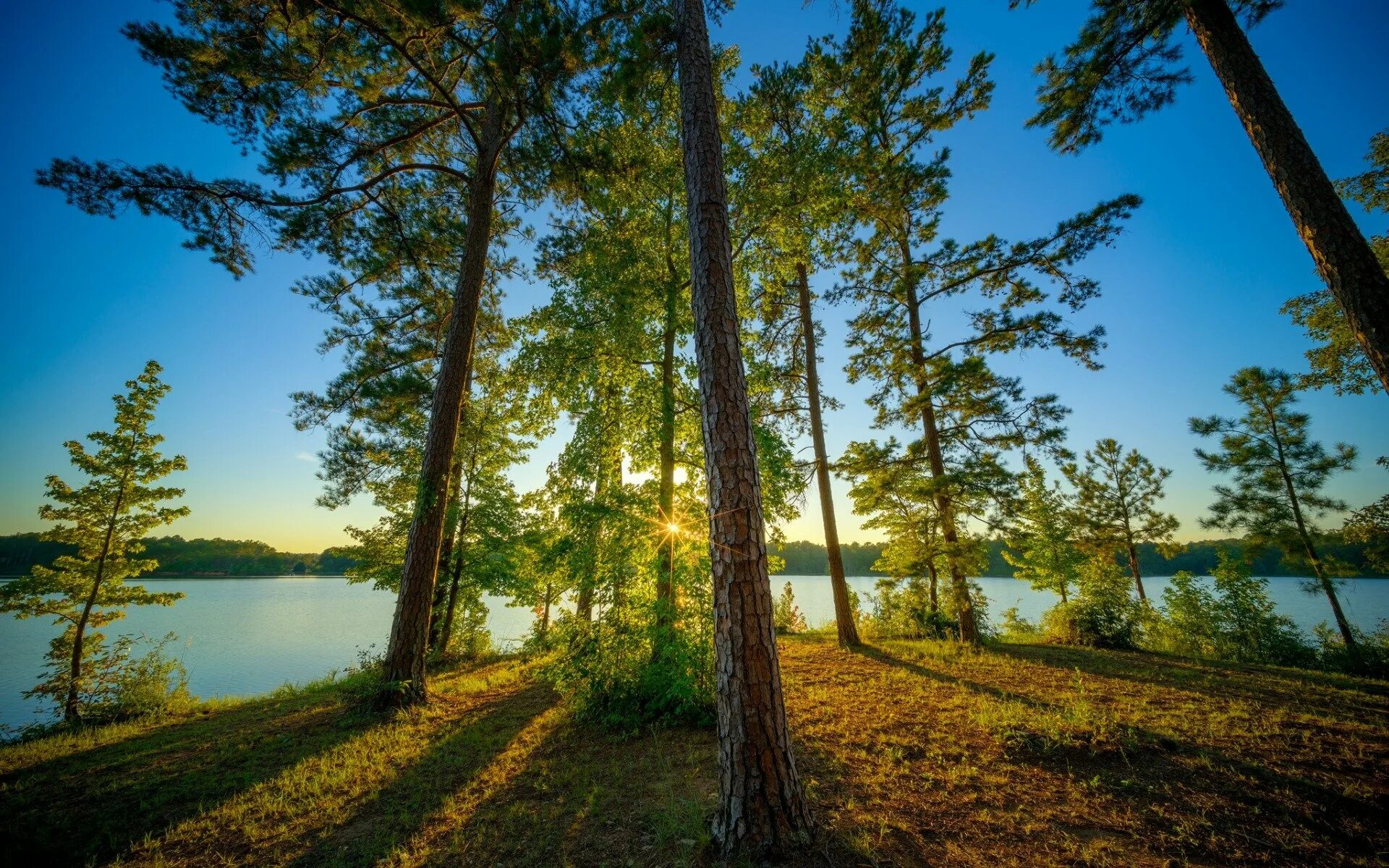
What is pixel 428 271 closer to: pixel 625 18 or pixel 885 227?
pixel 625 18

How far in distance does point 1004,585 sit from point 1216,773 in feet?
296

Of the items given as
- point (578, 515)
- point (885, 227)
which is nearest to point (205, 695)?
point (578, 515)

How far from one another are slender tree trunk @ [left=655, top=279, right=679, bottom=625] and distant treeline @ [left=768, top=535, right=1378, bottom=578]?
73.6 inches

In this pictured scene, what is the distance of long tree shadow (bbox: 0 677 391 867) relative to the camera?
344cm

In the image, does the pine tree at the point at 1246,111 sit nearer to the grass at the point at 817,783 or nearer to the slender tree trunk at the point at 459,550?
the grass at the point at 817,783

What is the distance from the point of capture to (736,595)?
9.96 feet

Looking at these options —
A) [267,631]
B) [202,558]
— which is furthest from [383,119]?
[202,558]

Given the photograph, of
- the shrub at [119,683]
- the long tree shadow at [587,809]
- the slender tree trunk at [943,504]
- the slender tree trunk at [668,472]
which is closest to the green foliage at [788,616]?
the slender tree trunk at [943,504]

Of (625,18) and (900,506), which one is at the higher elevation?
(625,18)

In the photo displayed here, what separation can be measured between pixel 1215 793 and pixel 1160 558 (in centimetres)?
4414

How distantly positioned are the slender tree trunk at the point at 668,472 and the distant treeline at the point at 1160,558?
73.6 inches

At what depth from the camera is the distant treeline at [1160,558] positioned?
11.7 metres

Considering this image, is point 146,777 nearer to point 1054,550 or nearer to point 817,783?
point 817,783

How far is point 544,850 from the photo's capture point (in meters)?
3.20
